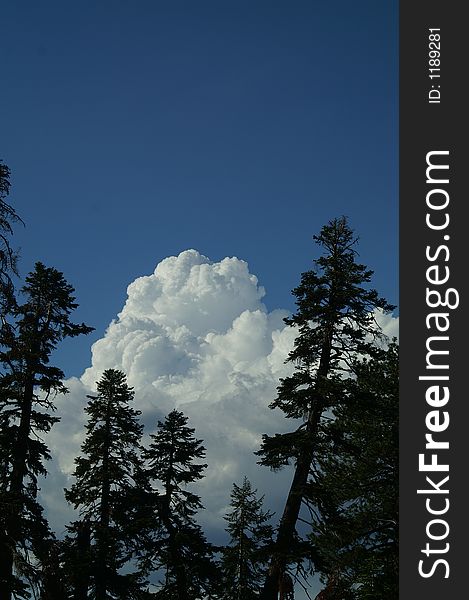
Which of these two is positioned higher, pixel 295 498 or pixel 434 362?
pixel 295 498

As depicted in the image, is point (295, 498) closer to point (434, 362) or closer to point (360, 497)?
point (360, 497)

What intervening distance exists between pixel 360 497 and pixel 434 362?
1484 centimetres

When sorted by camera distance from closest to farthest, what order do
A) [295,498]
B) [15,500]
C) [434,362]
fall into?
1. [434,362]
2. [15,500]
3. [295,498]

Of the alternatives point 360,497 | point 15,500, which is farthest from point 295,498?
point 15,500

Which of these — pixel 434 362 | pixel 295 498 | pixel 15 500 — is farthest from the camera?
pixel 295 498

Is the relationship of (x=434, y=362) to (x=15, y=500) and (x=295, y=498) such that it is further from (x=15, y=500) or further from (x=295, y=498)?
(x=295, y=498)

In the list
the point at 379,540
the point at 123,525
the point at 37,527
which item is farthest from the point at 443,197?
the point at 123,525

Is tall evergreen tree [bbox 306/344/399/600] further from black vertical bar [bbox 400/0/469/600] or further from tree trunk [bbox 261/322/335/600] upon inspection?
black vertical bar [bbox 400/0/469/600]

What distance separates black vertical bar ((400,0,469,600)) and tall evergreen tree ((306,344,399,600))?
12.1 metres

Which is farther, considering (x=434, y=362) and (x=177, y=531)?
(x=177, y=531)

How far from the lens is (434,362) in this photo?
38.1ft

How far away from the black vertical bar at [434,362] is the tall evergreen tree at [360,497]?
39.5 feet

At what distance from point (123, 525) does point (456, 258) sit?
25.6 meters

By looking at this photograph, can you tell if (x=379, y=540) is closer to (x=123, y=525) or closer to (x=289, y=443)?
(x=289, y=443)
